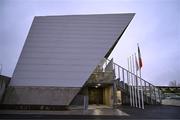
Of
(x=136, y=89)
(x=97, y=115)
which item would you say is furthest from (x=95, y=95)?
(x=97, y=115)

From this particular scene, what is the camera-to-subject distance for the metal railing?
18094mm

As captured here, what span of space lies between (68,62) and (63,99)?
12.3 feet

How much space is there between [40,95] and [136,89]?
9945 mm

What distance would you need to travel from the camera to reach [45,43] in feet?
59.1

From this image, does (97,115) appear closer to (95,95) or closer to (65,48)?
(65,48)

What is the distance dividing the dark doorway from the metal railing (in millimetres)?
4952

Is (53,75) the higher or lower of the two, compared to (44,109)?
higher

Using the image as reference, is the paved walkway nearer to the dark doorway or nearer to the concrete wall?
the concrete wall

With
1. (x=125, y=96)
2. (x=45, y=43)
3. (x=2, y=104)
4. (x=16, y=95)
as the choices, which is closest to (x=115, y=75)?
(x=125, y=96)

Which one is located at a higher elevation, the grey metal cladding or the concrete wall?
the grey metal cladding

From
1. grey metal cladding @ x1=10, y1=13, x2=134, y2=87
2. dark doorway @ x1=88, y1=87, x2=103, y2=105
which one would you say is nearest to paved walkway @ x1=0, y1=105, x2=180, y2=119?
grey metal cladding @ x1=10, y1=13, x2=134, y2=87

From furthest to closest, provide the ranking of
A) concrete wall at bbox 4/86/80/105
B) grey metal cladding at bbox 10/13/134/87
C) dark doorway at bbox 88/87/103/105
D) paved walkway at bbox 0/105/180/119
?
dark doorway at bbox 88/87/103/105
grey metal cladding at bbox 10/13/134/87
concrete wall at bbox 4/86/80/105
paved walkway at bbox 0/105/180/119

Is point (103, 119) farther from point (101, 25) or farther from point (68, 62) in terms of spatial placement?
point (101, 25)

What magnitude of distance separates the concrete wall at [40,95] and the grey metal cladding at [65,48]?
0.49m
